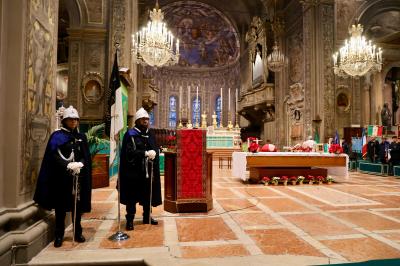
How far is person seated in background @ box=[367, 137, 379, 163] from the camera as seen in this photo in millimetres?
11805

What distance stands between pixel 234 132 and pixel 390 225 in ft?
42.2

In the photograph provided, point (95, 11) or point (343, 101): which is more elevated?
point (95, 11)

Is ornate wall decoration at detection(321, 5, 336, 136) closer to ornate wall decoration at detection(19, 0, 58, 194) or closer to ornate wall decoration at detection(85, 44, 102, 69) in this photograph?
ornate wall decoration at detection(85, 44, 102, 69)

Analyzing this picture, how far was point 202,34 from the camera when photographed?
26.1 m

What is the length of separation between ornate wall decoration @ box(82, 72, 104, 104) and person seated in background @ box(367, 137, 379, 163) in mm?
10685

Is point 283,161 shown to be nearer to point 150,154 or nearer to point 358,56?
point 358,56

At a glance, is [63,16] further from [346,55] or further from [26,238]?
[26,238]

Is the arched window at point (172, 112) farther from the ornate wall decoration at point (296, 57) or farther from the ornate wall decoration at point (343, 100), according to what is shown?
the ornate wall decoration at point (343, 100)

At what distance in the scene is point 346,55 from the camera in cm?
1091

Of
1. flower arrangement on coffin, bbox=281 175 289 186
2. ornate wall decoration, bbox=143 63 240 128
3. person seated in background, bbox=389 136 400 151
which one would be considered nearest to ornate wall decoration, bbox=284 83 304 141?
person seated in background, bbox=389 136 400 151

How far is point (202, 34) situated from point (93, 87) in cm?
1726

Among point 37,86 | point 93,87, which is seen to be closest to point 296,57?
point 93,87

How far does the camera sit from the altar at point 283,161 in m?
8.27

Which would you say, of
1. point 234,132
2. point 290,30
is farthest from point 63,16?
point 290,30
